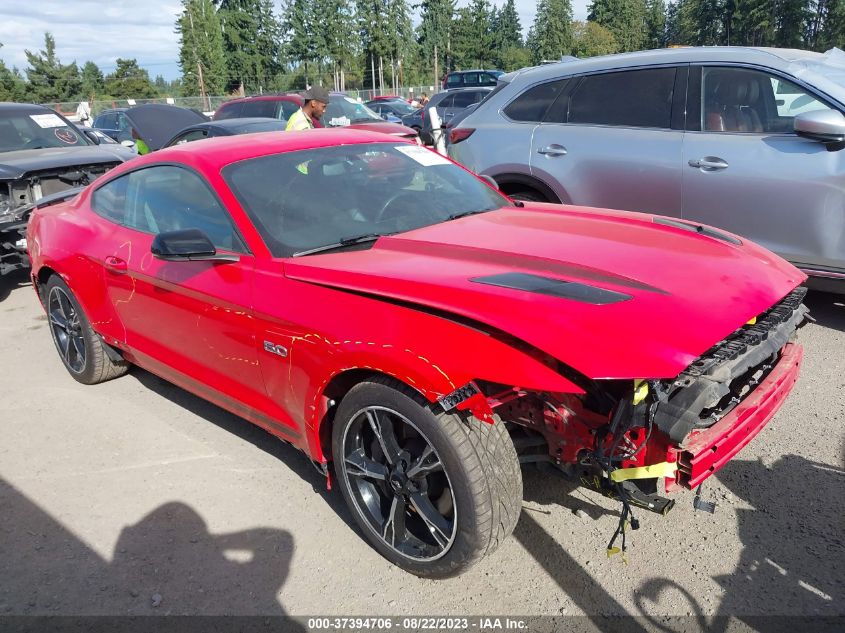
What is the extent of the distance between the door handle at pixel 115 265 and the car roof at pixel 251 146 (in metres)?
0.58

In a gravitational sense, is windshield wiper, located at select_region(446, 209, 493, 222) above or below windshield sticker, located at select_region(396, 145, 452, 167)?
below

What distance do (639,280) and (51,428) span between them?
360cm

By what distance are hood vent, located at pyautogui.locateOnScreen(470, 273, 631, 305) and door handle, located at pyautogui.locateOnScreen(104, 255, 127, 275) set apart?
2241 mm

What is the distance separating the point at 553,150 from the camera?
5500 millimetres

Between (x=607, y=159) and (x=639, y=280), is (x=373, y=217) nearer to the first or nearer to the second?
(x=639, y=280)

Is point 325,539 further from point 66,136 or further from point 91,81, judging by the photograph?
point 91,81

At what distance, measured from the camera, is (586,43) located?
78688mm

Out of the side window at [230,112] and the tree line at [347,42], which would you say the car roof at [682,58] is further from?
the tree line at [347,42]

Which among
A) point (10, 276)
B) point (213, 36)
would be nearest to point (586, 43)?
point (213, 36)

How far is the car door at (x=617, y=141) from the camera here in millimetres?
4977

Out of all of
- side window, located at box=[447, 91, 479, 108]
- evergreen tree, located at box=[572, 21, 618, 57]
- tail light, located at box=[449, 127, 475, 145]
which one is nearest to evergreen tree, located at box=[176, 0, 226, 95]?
evergreen tree, located at box=[572, 21, 618, 57]

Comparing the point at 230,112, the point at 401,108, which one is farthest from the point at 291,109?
the point at 401,108

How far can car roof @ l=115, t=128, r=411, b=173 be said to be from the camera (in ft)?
11.0

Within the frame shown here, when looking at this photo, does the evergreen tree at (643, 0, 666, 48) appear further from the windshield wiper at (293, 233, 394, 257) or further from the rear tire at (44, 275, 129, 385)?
the windshield wiper at (293, 233, 394, 257)
